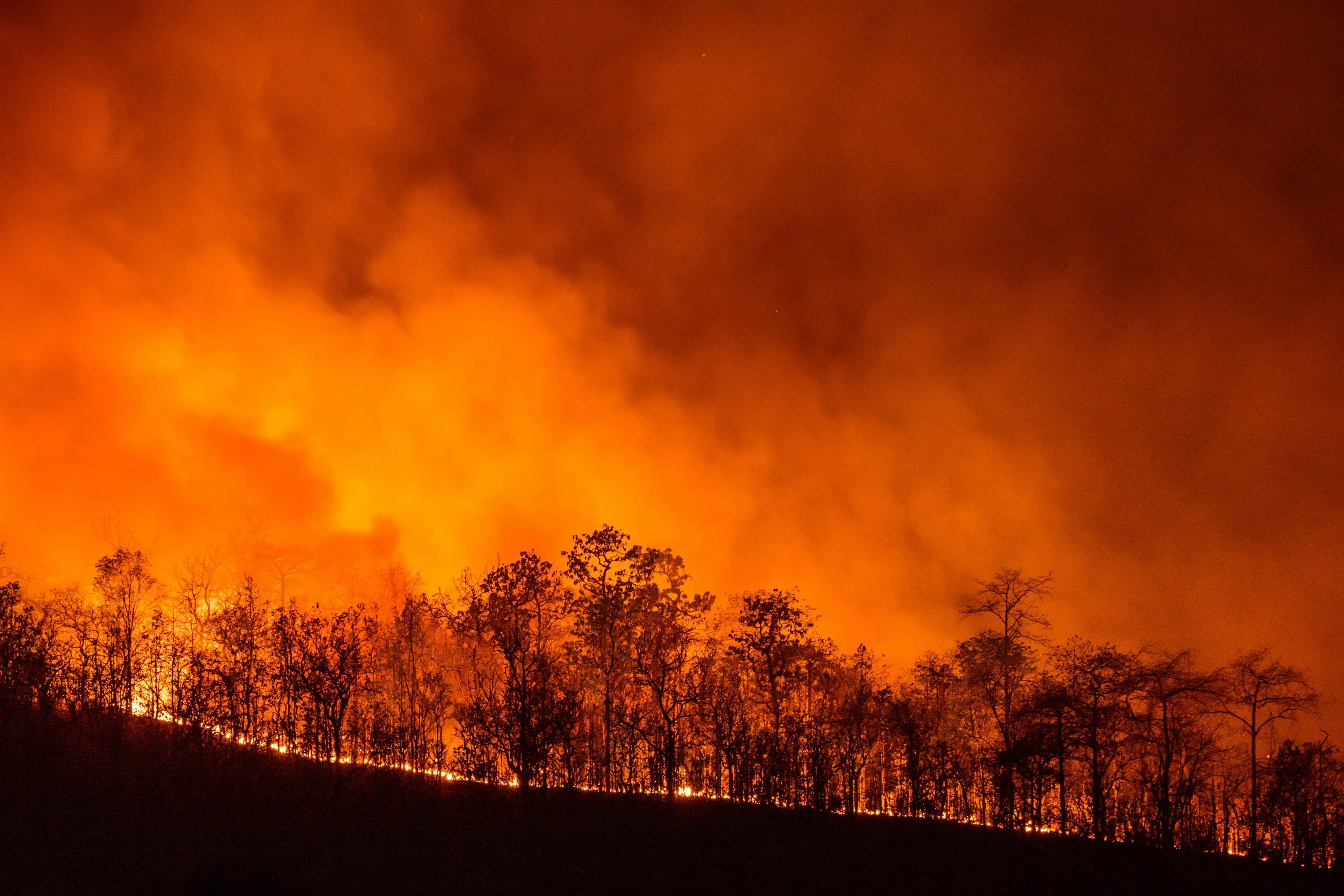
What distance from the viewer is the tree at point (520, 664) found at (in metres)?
30.8

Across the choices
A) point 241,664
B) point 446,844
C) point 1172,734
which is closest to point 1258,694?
point 1172,734

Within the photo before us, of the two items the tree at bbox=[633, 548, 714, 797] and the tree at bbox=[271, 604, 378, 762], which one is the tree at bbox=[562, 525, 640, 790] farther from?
the tree at bbox=[271, 604, 378, 762]

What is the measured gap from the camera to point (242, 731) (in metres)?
34.9

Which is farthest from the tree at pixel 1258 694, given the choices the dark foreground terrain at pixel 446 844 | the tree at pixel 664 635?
the tree at pixel 664 635

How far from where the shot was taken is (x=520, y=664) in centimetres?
3994

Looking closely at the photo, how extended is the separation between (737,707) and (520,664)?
10.7m

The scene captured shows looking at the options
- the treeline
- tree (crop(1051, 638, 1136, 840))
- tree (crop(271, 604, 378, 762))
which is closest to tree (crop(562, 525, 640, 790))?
the treeline

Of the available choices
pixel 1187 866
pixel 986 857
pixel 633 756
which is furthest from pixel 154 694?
pixel 1187 866

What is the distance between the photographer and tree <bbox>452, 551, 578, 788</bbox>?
30797 mm

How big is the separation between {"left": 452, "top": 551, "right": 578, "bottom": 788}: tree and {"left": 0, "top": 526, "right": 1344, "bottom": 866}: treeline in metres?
0.17

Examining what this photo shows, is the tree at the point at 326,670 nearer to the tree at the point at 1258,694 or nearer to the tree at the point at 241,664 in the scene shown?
the tree at the point at 241,664

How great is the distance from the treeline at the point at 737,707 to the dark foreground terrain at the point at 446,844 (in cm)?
328

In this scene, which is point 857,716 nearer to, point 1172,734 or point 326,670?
point 1172,734

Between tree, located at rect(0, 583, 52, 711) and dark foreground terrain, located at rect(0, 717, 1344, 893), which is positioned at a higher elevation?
tree, located at rect(0, 583, 52, 711)
